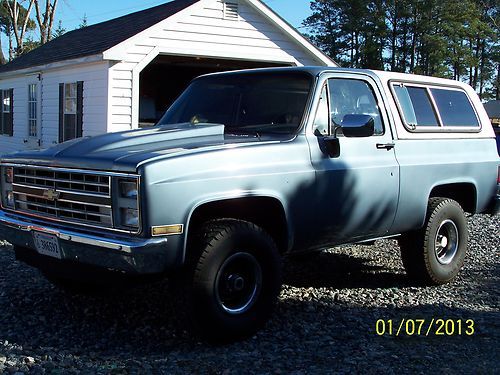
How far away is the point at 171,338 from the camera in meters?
4.52

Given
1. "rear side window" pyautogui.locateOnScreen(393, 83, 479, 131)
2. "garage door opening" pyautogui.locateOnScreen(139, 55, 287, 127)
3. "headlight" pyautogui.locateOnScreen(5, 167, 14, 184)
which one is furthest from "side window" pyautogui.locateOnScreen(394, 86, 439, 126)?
"garage door opening" pyautogui.locateOnScreen(139, 55, 287, 127)

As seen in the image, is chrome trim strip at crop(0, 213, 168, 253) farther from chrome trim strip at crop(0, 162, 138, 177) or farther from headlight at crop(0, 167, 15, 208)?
chrome trim strip at crop(0, 162, 138, 177)

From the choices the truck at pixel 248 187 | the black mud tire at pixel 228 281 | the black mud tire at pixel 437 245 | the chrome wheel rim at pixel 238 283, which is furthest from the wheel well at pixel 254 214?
the black mud tire at pixel 437 245

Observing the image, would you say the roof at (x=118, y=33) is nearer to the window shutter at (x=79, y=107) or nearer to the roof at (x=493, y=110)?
the window shutter at (x=79, y=107)

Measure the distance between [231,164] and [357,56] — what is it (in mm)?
46150

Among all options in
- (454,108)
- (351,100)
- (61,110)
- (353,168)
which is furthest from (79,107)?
(353,168)

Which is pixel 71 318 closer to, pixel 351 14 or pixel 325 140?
pixel 325 140

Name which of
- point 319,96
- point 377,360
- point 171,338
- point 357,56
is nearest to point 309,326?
point 377,360

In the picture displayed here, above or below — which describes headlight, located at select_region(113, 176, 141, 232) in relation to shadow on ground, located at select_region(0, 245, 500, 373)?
above

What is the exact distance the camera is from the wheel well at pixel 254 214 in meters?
4.45

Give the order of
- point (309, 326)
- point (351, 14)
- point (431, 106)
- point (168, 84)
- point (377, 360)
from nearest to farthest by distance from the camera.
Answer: point (377, 360)
point (309, 326)
point (431, 106)
point (168, 84)
point (351, 14)

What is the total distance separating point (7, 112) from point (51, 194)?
1538cm
